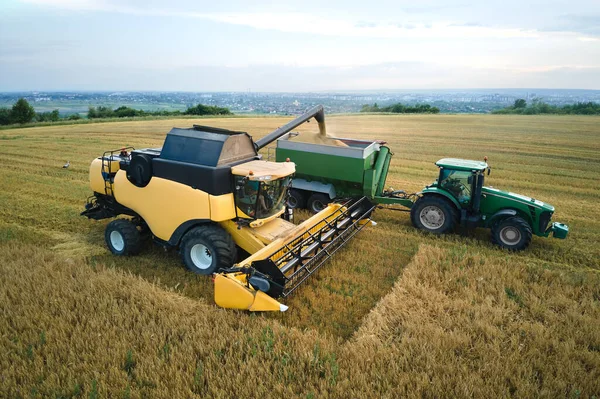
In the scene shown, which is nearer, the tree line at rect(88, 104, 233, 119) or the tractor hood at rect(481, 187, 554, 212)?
the tractor hood at rect(481, 187, 554, 212)

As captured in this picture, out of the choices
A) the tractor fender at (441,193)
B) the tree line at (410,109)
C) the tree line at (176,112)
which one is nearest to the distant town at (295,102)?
the tree line at (410,109)

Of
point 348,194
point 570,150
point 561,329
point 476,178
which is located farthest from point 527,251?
point 570,150

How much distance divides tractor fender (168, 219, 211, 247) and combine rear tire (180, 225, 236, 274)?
12 cm

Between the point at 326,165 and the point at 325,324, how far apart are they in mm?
5112

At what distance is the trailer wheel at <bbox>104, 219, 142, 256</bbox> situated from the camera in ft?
23.5

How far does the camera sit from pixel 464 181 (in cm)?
841

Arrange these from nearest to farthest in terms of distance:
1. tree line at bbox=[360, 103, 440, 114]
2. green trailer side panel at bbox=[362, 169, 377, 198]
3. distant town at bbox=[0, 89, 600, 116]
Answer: green trailer side panel at bbox=[362, 169, 377, 198], distant town at bbox=[0, 89, 600, 116], tree line at bbox=[360, 103, 440, 114]

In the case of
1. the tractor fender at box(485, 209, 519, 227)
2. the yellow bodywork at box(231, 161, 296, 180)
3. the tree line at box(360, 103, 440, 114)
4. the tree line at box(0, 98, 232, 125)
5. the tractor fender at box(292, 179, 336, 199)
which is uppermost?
the tree line at box(360, 103, 440, 114)

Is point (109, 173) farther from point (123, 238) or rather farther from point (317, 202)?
point (317, 202)

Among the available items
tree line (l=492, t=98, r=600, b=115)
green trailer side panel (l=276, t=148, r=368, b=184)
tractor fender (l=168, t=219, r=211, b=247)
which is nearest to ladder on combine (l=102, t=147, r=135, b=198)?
tractor fender (l=168, t=219, r=211, b=247)

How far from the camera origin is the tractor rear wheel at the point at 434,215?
8664 millimetres

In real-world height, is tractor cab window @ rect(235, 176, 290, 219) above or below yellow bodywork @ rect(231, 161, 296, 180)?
below

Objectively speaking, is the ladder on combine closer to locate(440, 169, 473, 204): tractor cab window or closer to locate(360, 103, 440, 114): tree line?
locate(440, 169, 473, 204): tractor cab window

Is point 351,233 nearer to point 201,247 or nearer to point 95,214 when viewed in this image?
point 201,247
